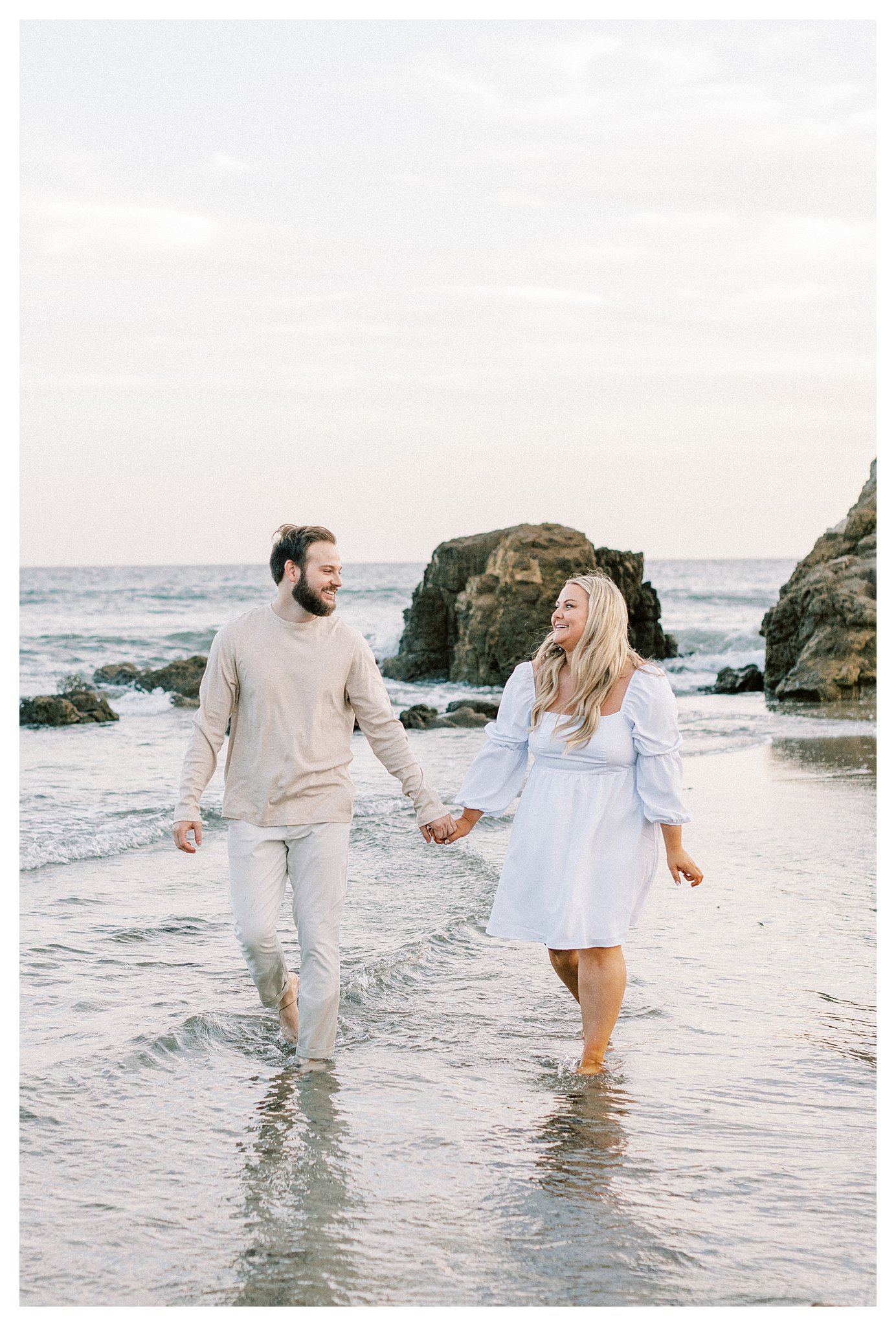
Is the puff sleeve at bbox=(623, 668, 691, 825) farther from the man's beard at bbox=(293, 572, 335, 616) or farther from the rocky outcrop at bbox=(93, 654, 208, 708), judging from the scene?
the rocky outcrop at bbox=(93, 654, 208, 708)

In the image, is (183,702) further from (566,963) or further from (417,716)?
(566,963)

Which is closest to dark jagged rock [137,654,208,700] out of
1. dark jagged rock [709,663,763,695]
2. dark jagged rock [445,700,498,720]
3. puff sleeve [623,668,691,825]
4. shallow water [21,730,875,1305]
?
dark jagged rock [445,700,498,720]

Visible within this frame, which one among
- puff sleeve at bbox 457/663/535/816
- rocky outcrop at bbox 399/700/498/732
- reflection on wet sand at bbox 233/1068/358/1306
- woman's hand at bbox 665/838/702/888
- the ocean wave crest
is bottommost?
the ocean wave crest

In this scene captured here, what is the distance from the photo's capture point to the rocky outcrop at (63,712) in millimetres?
19109

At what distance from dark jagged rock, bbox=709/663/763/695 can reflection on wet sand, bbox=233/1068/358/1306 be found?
868 inches

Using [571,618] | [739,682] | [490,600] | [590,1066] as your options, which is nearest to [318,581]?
[571,618]

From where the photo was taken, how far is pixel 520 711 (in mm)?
5023

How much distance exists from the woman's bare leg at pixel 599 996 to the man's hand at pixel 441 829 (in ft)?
2.47

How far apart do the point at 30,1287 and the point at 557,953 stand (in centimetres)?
241

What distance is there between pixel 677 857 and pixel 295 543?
6.42 feet

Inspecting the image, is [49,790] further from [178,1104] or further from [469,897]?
[178,1104]

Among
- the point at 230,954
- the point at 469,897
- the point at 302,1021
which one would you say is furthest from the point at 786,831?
the point at 302,1021

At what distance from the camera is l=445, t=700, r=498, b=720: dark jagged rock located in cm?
2075

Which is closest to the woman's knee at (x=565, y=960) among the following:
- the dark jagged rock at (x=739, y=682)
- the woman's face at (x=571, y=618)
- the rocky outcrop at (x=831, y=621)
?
the woman's face at (x=571, y=618)
